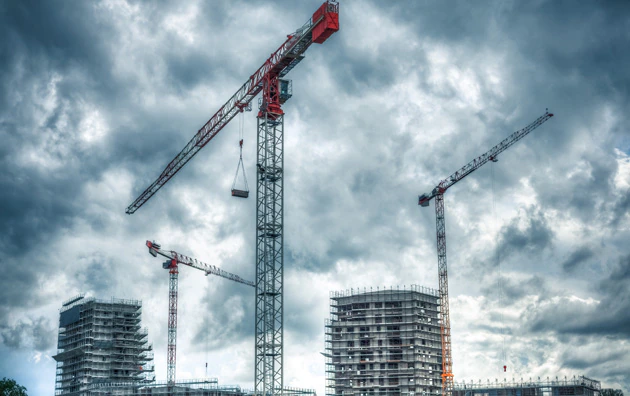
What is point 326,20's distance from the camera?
381 ft

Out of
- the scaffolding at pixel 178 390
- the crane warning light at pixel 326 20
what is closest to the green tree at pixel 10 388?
the scaffolding at pixel 178 390

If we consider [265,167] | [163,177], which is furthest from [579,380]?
[163,177]

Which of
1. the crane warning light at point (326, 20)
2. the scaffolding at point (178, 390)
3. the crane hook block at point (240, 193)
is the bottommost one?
the scaffolding at point (178, 390)

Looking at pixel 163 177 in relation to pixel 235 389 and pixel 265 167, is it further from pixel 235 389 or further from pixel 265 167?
pixel 265 167

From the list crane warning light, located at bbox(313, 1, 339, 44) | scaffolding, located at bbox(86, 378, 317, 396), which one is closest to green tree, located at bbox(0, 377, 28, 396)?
scaffolding, located at bbox(86, 378, 317, 396)

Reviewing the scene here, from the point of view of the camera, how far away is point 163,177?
18812cm

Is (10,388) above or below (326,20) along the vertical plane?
below

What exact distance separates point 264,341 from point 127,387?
294ft

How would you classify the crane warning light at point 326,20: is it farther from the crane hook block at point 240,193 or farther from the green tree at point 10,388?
the green tree at point 10,388

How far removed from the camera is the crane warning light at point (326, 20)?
116 meters

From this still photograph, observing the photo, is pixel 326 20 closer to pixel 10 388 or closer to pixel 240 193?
pixel 240 193

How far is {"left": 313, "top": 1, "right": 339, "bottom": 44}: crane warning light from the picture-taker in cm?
11606

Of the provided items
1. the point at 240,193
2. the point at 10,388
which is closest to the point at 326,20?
the point at 240,193

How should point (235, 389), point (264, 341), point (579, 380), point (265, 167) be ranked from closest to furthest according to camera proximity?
point (264, 341), point (265, 167), point (579, 380), point (235, 389)
